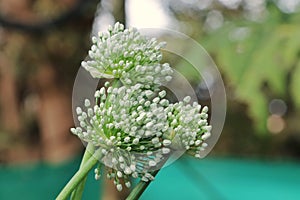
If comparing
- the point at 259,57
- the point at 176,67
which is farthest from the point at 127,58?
the point at 259,57

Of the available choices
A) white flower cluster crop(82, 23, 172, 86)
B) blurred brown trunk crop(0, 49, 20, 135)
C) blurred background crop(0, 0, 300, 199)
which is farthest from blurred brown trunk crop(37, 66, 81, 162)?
white flower cluster crop(82, 23, 172, 86)

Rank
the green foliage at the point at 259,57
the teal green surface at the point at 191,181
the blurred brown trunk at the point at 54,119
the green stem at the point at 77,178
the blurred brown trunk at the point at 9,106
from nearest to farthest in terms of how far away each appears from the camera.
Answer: the green stem at the point at 77,178 < the green foliage at the point at 259,57 < the teal green surface at the point at 191,181 < the blurred brown trunk at the point at 54,119 < the blurred brown trunk at the point at 9,106

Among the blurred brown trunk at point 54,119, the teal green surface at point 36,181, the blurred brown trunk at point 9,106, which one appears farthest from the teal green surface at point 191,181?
the blurred brown trunk at point 9,106

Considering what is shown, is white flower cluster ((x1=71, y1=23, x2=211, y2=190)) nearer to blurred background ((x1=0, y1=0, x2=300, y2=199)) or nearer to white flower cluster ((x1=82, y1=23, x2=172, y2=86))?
white flower cluster ((x1=82, y1=23, x2=172, y2=86))

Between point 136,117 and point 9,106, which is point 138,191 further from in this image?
point 9,106

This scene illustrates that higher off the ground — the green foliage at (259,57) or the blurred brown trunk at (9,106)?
the green foliage at (259,57)

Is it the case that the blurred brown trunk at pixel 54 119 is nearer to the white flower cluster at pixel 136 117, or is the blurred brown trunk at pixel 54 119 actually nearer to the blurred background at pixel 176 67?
the blurred background at pixel 176 67
